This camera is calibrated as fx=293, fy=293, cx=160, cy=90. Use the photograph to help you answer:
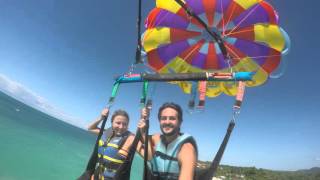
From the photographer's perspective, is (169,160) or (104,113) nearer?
(169,160)

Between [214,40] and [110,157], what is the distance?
12.6 ft

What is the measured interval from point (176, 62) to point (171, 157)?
15.1ft

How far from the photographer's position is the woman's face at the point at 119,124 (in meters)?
3.78

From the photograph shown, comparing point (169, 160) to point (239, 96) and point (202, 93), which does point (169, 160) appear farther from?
point (202, 93)

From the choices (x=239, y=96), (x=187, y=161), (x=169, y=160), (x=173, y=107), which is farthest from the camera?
(x=239, y=96)

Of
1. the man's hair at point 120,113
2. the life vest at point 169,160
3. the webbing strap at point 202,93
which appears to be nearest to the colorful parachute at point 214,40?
the webbing strap at point 202,93

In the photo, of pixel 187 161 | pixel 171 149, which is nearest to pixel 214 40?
pixel 171 149

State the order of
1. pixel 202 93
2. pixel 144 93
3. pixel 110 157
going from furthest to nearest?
pixel 202 93
pixel 110 157
pixel 144 93

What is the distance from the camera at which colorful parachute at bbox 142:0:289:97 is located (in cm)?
645

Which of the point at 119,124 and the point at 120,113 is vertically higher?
the point at 120,113

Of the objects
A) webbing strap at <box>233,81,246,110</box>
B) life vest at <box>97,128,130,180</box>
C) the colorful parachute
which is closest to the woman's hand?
life vest at <box>97,128,130,180</box>

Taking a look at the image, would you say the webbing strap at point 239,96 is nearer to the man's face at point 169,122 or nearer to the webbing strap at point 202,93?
the webbing strap at point 202,93

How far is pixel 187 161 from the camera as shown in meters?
2.55

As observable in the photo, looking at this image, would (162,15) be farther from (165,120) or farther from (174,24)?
(165,120)
